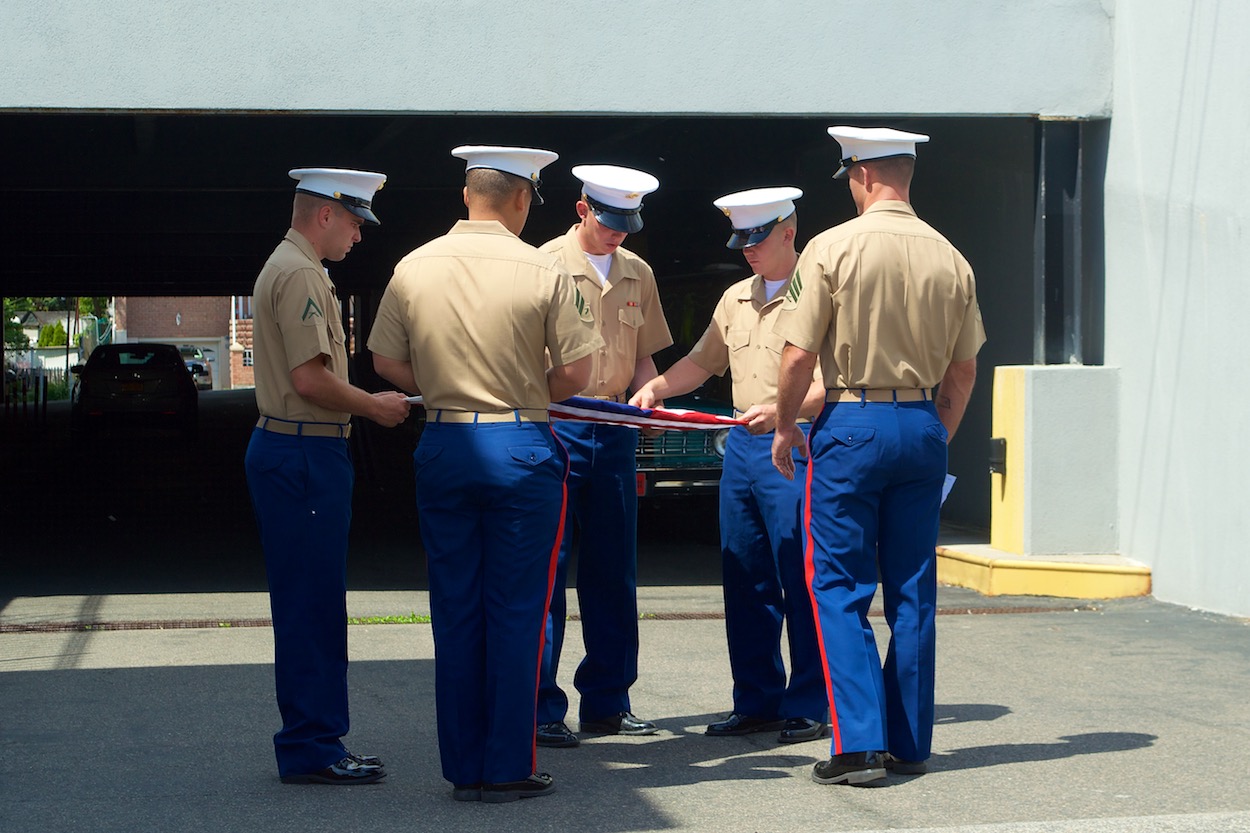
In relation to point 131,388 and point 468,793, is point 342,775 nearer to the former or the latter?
point 468,793

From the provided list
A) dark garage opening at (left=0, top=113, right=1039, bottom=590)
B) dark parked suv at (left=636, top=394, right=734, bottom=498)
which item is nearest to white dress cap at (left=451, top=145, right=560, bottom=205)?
dark garage opening at (left=0, top=113, right=1039, bottom=590)

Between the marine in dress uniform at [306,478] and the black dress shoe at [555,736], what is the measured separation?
0.83 meters

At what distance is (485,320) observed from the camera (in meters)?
4.93

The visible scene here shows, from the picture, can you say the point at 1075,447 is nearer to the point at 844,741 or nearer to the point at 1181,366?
the point at 1181,366

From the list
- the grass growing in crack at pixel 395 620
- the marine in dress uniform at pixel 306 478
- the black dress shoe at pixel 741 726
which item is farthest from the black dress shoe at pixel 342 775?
the grass growing in crack at pixel 395 620

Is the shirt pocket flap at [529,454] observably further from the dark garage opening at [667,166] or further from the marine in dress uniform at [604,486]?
the dark garage opening at [667,166]

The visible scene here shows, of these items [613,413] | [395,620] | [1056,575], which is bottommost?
[395,620]

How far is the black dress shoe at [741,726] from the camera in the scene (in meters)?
5.97

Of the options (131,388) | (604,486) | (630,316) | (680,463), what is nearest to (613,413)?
(604,486)

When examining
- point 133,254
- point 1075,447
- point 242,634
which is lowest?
point 242,634

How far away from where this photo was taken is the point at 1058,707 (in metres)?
6.46

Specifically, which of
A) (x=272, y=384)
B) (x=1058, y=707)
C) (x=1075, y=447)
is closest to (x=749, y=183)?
(x=1075, y=447)

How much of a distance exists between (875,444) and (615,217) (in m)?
1.43

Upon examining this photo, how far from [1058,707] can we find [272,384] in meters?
3.63
